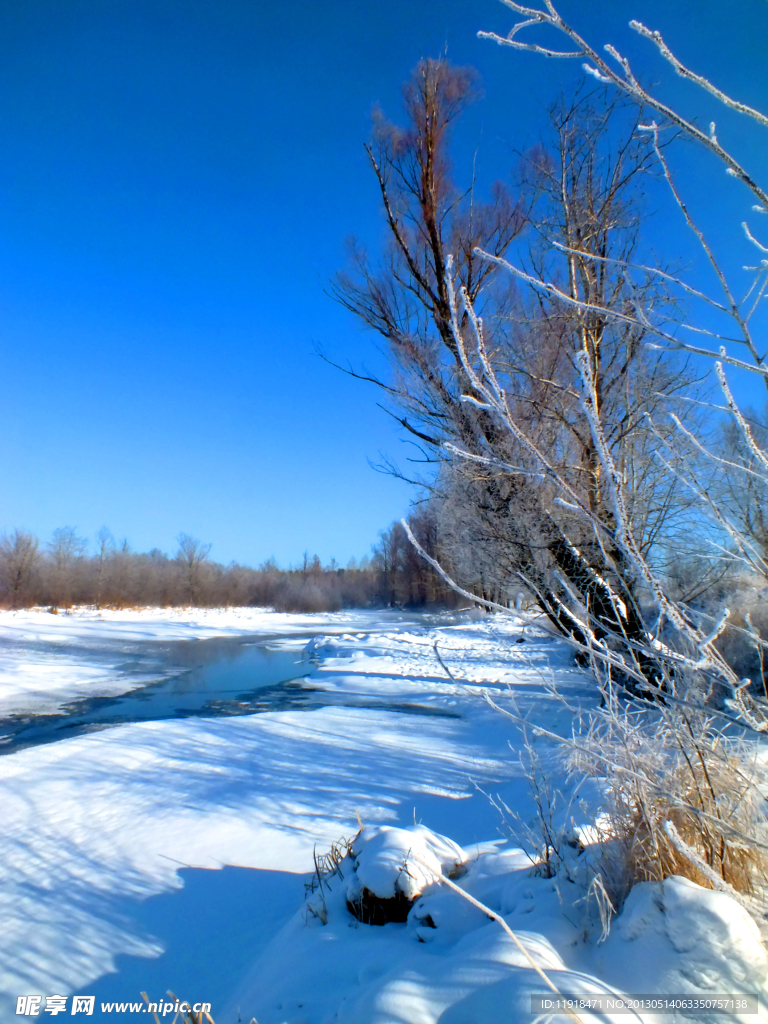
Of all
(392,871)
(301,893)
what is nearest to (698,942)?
(392,871)

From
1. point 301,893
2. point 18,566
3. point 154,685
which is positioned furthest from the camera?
point 18,566

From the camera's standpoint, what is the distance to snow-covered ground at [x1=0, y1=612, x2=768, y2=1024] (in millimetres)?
1666

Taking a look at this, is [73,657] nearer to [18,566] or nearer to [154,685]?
[154,685]

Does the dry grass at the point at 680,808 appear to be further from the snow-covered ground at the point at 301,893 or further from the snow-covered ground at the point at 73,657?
the snow-covered ground at the point at 73,657

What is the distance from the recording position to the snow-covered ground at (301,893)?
167cm

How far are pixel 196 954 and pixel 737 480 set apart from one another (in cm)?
319

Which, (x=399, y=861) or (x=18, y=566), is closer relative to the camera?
(x=399, y=861)

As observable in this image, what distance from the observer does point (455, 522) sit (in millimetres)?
8219

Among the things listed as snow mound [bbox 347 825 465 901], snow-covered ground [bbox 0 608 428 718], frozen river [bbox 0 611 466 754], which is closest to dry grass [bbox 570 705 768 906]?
snow mound [bbox 347 825 465 901]

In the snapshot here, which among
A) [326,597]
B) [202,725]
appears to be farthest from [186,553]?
[202,725]

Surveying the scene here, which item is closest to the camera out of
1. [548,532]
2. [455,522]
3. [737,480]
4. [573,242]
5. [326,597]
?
[737,480]

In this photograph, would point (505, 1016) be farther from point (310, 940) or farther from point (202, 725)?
point (202, 725)

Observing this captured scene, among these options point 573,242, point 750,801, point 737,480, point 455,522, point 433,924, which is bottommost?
point 433,924

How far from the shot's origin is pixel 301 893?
10.3ft
